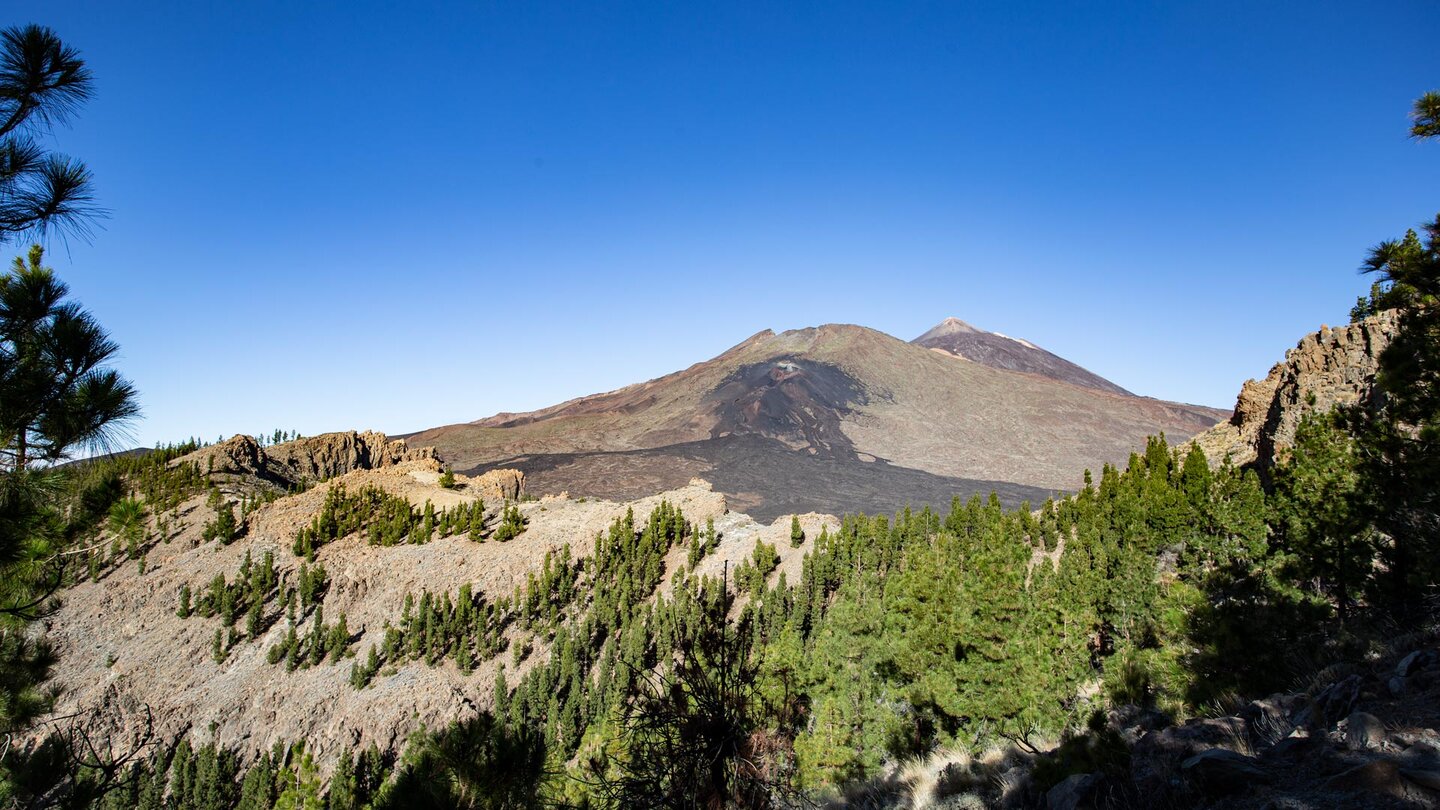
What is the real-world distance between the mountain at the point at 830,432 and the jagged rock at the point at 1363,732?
1750 inches

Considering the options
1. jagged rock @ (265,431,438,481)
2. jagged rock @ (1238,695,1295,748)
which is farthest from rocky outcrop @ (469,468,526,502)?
jagged rock @ (1238,695,1295,748)

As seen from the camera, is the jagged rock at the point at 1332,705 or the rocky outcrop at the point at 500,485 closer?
the jagged rock at the point at 1332,705

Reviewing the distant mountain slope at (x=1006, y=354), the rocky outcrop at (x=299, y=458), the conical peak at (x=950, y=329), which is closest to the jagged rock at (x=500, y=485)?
the rocky outcrop at (x=299, y=458)

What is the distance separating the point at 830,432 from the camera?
Answer: 8088cm

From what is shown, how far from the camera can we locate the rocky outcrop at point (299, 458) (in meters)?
27.8

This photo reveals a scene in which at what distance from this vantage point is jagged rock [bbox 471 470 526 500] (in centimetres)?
3177

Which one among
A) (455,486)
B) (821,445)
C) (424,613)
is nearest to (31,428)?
(424,613)

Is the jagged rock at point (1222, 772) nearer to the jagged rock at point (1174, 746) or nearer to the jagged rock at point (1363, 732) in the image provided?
the jagged rock at point (1174, 746)

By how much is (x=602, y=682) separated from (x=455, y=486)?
17296 millimetres

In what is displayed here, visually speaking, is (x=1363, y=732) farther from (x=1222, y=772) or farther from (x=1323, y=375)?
(x=1323, y=375)

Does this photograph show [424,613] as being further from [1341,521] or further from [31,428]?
[1341,521]

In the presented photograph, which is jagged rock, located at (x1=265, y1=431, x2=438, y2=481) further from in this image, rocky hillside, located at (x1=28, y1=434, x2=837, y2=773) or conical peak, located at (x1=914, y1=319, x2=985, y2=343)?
conical peak, located at (x1=914, y1=319, x2=985, y2=343)

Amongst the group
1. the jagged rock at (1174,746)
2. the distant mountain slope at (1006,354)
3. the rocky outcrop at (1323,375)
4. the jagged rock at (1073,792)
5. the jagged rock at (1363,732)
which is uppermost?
the distant mountain slope at (1006,354)

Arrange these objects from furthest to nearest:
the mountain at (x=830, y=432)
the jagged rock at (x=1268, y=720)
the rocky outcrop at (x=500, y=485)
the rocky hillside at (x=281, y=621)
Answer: the mountain at (x=830, y=432) < the rocky outcrop at (x=500, y=485) < the rocky hillside at (x=281, y=621) < the jagged rock at (x=1268, y=720)
